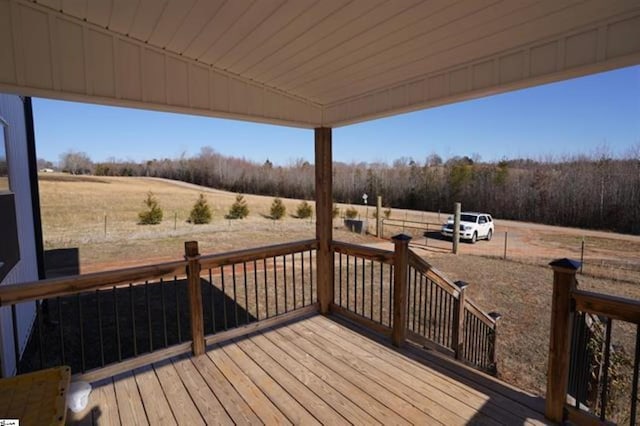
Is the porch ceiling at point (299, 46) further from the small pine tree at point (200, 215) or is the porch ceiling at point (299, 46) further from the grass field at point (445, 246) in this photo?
the small pine tree at point (200, 215)

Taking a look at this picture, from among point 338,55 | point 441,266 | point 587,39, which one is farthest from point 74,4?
point 441,266

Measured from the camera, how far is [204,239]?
1270 centimetres

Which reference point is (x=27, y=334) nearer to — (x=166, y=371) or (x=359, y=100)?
(x=166, y=371)

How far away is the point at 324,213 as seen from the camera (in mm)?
3779

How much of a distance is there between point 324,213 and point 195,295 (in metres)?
1.64

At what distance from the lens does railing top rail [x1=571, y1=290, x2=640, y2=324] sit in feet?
5.65

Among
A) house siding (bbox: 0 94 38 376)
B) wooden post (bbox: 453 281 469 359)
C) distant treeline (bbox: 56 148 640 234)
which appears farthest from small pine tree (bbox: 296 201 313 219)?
wooden post (bbox: 453 281 469 359)

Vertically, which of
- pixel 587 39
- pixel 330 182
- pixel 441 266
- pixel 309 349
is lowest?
pixel 441 266

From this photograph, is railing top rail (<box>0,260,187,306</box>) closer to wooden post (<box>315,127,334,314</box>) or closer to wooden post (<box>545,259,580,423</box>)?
wooden post (<box>315,127,334,314</box>)

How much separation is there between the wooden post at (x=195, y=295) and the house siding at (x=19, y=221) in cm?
172

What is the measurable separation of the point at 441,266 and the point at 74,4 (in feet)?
33.2

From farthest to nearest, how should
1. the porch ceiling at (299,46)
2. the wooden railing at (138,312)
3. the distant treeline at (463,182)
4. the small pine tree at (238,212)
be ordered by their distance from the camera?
1. the small pine tree at (238,212)
2. the distant treeline at (463,182)
3. the wooden railing at (138,312)
4. the porch ceiling at (299,46)

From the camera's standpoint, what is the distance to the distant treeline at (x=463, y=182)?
1510cm

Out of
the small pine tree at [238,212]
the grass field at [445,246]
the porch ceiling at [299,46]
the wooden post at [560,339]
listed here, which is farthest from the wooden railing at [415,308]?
the small pine tree at [238,212]
